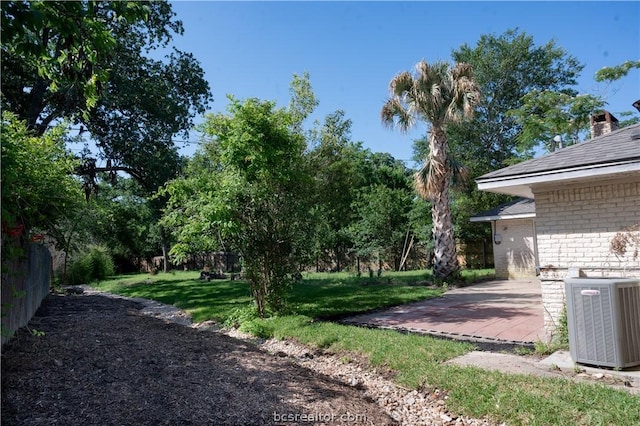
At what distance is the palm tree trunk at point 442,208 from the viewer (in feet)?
50.6

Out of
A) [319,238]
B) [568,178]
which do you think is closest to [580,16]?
[568,178]

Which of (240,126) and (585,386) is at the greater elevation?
(240,126)

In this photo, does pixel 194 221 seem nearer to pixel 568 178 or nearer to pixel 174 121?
pixel 568 178

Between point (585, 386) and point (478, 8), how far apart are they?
7.72 m

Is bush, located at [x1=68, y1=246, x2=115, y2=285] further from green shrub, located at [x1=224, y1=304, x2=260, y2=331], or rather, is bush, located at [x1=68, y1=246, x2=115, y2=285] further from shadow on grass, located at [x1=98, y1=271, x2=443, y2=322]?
green shrub, located at [x1=224, y1=304, x2=260, y2=331]

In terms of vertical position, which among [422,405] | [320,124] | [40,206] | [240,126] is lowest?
[422,405]

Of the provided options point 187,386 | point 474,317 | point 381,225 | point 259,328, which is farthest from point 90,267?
point 187,386

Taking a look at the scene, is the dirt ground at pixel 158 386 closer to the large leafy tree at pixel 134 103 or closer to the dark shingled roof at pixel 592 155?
the dark shingled roof at pixel 592 155

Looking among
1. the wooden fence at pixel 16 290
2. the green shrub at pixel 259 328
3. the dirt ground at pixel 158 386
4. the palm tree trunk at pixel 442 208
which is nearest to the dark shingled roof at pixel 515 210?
the palm tree trunk at pixel 442 208

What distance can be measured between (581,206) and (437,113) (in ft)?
31.7

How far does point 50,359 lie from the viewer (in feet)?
16.5

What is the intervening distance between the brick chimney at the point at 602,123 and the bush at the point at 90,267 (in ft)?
75.3

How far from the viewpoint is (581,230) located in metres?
6.10

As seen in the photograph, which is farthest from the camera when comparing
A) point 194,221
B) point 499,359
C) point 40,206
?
point 194,221
